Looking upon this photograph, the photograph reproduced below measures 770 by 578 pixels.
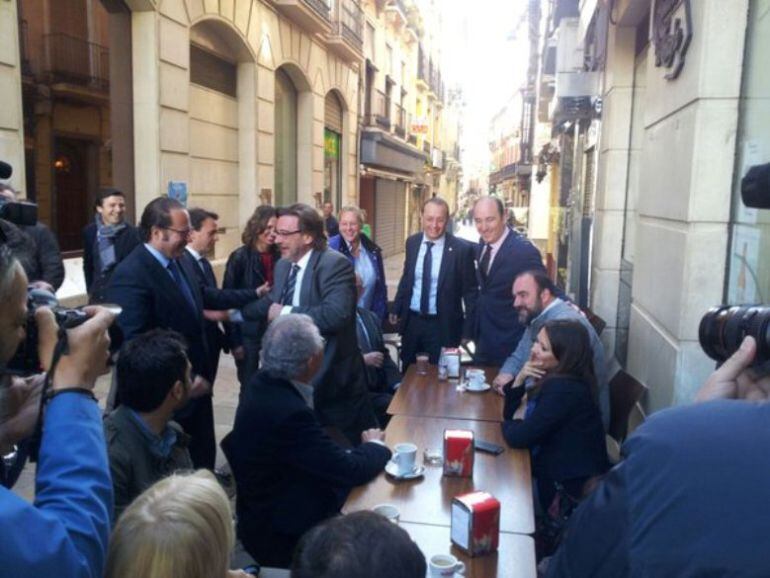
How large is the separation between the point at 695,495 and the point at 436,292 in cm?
424

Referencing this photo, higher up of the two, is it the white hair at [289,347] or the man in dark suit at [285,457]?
the white hair at [289,347]

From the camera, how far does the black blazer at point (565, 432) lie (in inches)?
118

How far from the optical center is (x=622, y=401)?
390 cm

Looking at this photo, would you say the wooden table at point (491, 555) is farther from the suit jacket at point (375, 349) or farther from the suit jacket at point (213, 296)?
the suit jacket at point (375, 349)

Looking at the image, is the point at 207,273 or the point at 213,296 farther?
the point at 207,273

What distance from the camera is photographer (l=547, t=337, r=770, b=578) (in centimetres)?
94

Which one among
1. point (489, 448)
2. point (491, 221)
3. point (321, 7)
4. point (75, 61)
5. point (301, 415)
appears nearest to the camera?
point (301, 415)

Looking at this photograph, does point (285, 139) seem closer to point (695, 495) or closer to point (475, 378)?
point (475, 378)

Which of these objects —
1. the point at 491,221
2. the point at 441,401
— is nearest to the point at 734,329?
the point at 441,401

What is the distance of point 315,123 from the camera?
45.5 feet

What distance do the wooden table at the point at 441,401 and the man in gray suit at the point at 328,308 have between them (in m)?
0.25

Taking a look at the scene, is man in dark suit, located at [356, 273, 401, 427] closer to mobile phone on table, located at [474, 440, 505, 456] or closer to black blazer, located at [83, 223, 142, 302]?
mobile phone on table, located at [474, 440, 505, 456]

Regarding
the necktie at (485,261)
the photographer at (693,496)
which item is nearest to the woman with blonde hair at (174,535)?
the photographer at (693,496)

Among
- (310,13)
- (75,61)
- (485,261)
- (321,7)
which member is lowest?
(485,261)
